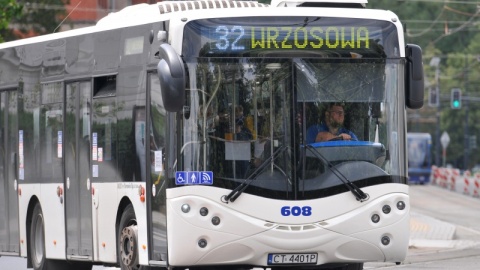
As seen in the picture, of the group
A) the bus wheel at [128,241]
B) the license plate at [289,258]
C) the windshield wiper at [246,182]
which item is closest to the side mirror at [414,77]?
the windshield wiper at [246,182]

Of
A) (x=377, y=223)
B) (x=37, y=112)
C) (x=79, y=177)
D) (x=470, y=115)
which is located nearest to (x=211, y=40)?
(x=377, y=223)

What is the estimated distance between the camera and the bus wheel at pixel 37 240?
1691 cm

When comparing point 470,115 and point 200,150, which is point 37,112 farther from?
point 470,115

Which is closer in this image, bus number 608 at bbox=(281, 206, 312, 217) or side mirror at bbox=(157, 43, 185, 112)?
side mirror at bbox=(157, 43, 185, 112)

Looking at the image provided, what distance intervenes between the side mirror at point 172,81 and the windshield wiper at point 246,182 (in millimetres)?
928

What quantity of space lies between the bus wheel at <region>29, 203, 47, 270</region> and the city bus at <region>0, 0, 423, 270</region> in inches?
113

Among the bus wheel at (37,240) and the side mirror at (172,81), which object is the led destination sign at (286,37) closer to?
the side mirror at (172,81)

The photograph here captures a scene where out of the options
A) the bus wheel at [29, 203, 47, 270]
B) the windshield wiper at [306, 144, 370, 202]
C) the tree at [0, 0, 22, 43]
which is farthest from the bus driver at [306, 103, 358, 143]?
the tree at [0, 0, 22, 43]

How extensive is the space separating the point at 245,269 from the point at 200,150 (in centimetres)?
213

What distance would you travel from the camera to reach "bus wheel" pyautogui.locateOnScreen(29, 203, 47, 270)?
1691 centimetres

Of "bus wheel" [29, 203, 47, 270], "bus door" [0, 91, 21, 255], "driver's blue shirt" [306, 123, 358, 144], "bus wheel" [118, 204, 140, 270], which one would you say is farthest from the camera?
"bus door" [0, 91, 21, 255]

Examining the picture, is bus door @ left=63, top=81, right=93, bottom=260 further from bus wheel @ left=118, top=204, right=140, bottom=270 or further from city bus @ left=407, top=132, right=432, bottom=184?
city bus @ left=407, top=132, right=432, bottom=184

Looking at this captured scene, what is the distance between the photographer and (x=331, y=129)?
13125 millimetres

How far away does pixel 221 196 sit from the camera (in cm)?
1284
